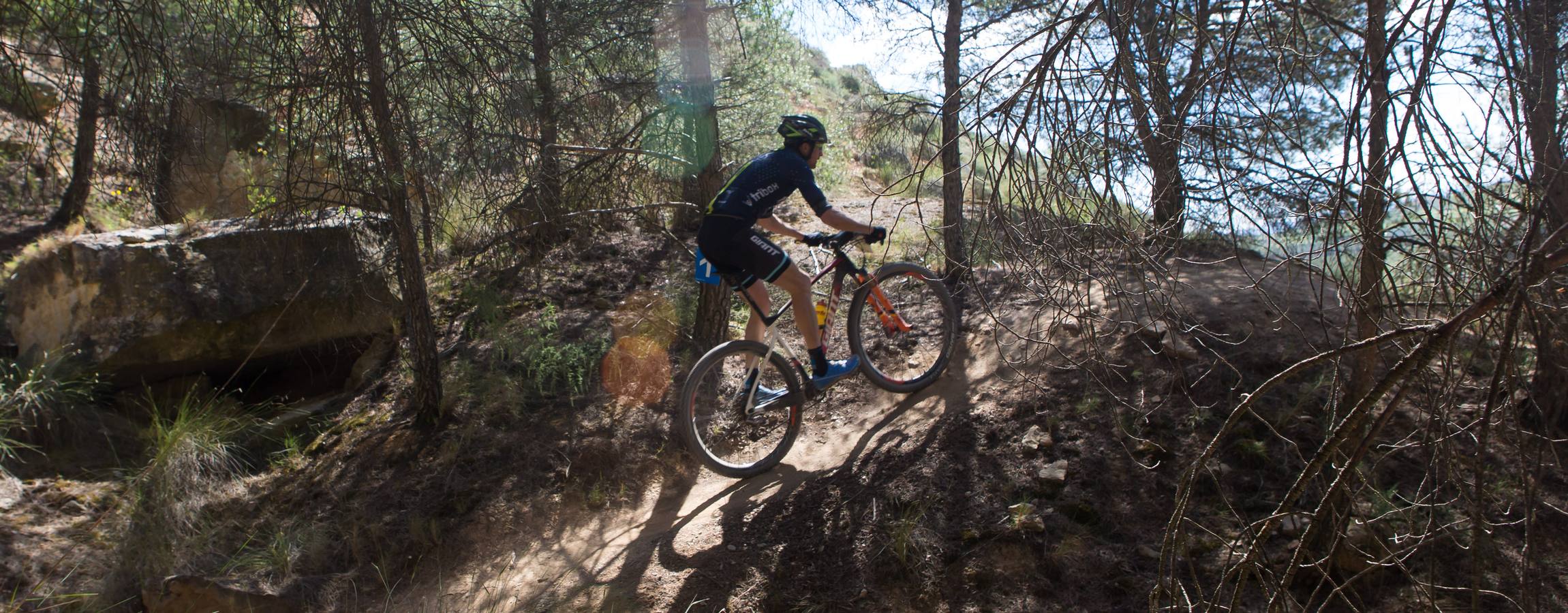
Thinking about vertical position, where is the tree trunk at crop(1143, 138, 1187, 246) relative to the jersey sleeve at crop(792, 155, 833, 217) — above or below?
below

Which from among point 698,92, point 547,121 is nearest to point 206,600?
point 547,121

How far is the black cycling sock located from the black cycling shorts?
573 millimetres

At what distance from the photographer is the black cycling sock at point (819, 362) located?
17.5 ft

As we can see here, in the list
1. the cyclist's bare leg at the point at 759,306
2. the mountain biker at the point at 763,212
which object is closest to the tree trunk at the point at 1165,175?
the mountain biker at the point at 763,212

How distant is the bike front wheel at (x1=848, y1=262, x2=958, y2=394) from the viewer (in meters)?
5.62

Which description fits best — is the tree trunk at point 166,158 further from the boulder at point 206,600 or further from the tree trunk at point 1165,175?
the tree trunk at point 1165,175

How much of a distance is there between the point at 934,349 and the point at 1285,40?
389cm

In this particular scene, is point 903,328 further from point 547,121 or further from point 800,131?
point 547,121

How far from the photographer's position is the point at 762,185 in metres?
4.96

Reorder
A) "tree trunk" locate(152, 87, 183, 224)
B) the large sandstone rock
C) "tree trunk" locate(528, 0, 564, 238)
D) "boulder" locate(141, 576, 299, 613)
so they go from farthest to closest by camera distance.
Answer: the large sandstone rock, "tree trunk" locate(528, 0, 564, 238), "tree trunk" locate(152, 87, 183, 224), "boulder" locate(141, 576, 299, 613)

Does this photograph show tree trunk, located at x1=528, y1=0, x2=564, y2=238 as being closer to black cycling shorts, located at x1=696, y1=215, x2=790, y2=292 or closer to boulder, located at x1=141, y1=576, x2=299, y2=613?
black cycling shorts, located at x1=696, y1=215, x2=790, y2=292

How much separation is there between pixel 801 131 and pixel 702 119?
1535mm

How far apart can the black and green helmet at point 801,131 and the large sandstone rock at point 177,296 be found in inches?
120

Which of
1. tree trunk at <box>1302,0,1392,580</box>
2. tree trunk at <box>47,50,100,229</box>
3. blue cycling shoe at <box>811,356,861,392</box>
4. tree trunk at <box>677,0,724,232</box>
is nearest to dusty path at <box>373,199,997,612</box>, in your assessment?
blue cycling shoe at <box>811,356,861,392</box>
